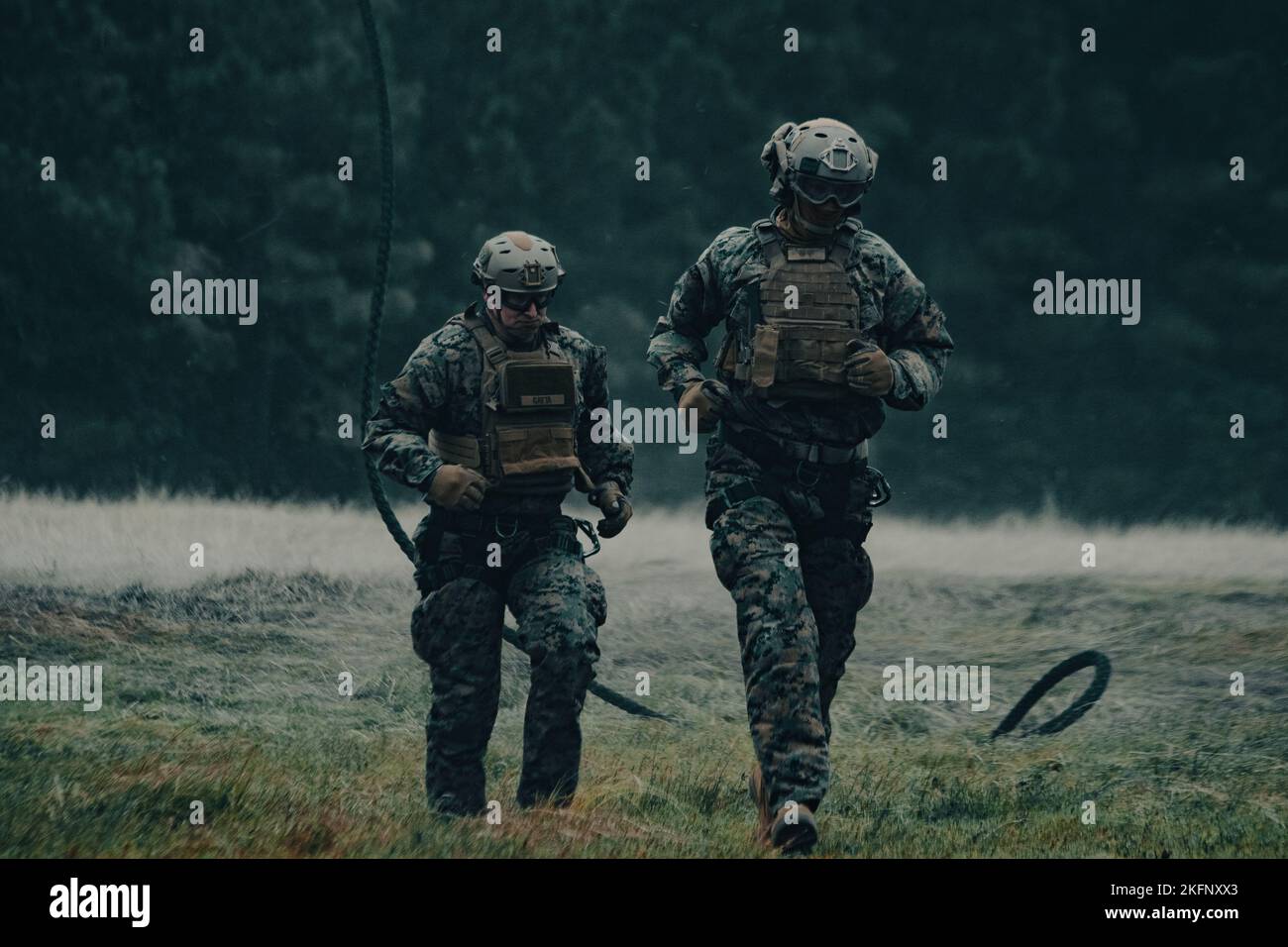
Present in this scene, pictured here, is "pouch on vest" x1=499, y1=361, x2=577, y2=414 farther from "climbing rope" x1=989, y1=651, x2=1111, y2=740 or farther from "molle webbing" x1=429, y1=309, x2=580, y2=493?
"climbing rope" x1=989, y1=651, x2=1111, y2=740

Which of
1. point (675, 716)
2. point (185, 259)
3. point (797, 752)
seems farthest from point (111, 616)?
point (797, 752)

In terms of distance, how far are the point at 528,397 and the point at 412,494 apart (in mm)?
7830

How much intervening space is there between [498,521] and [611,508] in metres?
0.48

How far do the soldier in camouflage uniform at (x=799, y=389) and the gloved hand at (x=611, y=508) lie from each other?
15.0 inches

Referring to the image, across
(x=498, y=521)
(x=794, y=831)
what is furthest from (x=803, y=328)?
(x=794, y=831)

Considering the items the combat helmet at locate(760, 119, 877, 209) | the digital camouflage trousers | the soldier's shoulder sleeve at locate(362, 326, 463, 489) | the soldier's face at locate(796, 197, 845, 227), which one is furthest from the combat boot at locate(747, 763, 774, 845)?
the combat helmet at locate(760, 119, 877, 209)

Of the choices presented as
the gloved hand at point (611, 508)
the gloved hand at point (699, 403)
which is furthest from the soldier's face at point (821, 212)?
the gloved hand at point (611, 508)

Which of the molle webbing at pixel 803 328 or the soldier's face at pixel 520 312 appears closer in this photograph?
the molle webbing at pixel 803 328

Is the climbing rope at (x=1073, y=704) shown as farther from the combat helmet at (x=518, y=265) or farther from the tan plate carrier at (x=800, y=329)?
the combat helmet at (x=518, y=265)

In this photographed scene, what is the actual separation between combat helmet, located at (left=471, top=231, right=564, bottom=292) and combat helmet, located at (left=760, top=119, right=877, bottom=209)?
101cm

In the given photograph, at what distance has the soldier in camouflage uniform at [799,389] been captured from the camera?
7.82 meters

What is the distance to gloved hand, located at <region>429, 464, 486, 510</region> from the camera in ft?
25.5

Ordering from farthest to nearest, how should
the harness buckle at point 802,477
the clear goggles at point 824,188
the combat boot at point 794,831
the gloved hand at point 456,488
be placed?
the harness buckle at point 802,477
the clear goggles at point 824,188
the gloved hand at point 456,488
the combat boot at point 794,831

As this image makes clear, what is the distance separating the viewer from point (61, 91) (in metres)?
15.7
